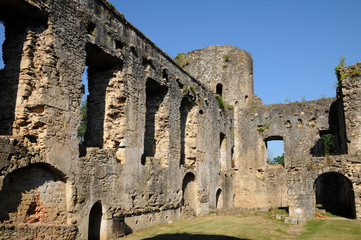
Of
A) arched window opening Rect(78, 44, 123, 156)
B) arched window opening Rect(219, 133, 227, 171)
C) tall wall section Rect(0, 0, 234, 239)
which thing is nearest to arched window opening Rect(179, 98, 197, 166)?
tall wall section Rect(0, 0, 234, 239)

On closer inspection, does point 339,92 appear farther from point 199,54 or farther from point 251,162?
point 199,54

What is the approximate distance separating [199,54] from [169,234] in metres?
15.1

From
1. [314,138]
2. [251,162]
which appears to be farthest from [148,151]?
[314,138]

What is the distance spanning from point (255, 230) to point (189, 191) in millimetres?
5222

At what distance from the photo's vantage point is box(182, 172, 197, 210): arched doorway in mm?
15578

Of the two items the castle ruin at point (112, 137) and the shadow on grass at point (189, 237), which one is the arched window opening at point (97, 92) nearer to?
the castle ruin at point (112, 137)

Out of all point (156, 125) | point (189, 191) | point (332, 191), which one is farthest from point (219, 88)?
point (156, 125)

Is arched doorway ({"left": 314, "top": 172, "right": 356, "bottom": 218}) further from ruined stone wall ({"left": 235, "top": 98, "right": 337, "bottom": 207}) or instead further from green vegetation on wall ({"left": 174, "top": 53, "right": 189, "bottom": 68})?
green vegetation on wall ({"left": 174, "top": 53, "right": 189, "bottom": 68})

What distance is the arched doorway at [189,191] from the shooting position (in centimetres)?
1558

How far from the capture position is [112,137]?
1105 centimetres

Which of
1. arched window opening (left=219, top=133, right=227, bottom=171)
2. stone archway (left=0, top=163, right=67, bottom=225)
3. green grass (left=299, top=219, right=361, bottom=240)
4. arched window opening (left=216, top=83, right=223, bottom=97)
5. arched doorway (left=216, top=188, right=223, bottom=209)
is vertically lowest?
green grass (left=299, top=219, right=361, bottom=240)

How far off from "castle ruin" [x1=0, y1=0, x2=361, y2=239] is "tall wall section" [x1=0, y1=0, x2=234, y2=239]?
3 cm

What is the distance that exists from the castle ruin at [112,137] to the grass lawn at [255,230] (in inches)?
28.0

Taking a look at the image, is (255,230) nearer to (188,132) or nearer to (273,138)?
(188,132)
